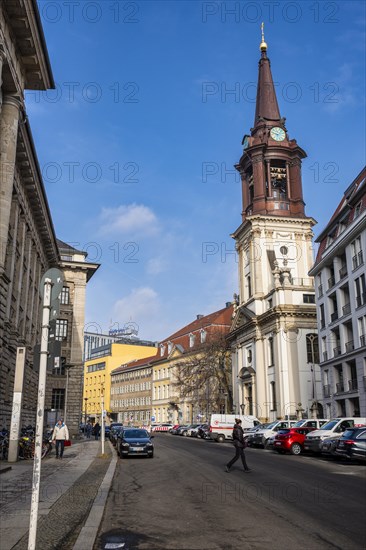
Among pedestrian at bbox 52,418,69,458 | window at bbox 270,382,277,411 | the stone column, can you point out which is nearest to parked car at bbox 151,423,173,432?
window at bbox 270,382,277,411

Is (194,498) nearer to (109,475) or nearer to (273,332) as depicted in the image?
(109,475)

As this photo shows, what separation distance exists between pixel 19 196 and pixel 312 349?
114 feet

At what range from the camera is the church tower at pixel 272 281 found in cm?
5389

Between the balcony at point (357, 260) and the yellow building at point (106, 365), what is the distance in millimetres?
85846

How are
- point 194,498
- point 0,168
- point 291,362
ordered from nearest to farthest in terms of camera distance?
point 194,498, point 0,168, point 291,362

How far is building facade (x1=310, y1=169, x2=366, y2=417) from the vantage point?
3753cm

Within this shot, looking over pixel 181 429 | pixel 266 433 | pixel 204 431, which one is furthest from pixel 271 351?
pixel 266 433

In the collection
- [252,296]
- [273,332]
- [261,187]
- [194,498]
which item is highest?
[261,187]

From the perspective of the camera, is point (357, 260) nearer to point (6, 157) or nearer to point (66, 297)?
point (6, 157)

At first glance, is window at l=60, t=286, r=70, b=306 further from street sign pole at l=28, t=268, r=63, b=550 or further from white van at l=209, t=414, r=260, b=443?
street sign pole at l=28, t=268, r=63, b=550

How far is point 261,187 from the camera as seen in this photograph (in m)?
63.8

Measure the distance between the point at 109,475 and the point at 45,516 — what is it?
7.26m

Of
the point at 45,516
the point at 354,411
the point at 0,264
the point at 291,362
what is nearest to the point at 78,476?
the point at 45,516

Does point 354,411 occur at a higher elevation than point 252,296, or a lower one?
lower
